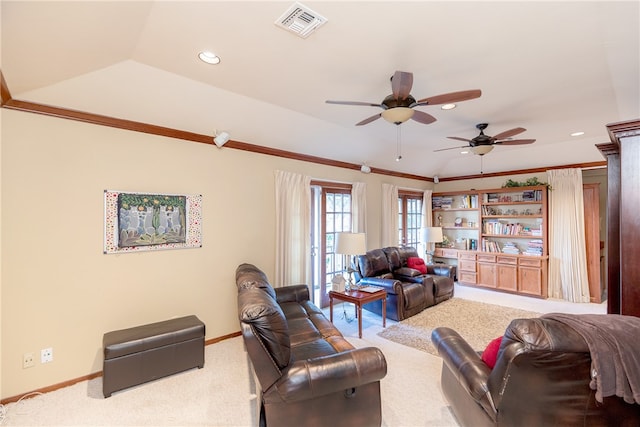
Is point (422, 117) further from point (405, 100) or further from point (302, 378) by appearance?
point (302, 378)

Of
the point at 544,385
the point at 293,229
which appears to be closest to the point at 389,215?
the point at 293,229

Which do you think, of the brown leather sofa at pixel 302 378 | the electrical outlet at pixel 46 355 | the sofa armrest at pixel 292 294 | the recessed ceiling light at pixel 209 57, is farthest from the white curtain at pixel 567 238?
the electrical outlet at pixel 46 355

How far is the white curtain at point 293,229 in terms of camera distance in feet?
13.5

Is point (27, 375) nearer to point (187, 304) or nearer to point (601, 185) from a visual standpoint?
point (187, 304)

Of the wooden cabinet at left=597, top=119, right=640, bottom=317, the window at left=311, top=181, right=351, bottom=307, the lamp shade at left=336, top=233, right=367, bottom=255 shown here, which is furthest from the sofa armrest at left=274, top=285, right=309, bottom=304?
the wooden cabinet at left=597, top=119, right=640, bottom=317

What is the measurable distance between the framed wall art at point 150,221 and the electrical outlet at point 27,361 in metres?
0.99

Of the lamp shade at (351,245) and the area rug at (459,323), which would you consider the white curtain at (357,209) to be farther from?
the area rug at (459,323)

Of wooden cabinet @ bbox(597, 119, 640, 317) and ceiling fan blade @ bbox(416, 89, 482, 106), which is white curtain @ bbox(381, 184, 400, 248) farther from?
wooden cabinet @ bbox(597, 119, 640, 317)

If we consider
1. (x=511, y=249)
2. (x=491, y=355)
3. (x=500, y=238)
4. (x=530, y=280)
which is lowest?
(x=530, y=280)

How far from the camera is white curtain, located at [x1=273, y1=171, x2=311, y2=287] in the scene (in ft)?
13.5

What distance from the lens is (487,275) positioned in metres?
6.06

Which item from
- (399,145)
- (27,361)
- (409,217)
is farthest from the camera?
(409,217)

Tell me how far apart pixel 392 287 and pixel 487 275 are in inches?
126

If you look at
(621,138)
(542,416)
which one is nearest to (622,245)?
→ (621,138)
